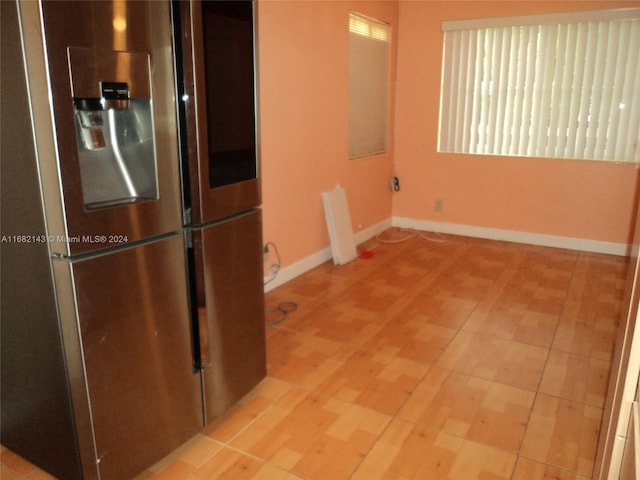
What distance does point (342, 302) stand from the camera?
3488 millimetres

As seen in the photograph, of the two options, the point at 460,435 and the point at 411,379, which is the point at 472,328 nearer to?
the point at 411,379

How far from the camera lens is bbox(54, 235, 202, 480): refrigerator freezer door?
1.58m

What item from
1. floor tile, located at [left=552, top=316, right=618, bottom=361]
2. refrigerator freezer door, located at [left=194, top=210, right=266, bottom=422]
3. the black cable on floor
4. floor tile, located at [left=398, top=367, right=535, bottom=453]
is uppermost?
refrigerator freezer door, located at [left=194, top=210, right=266, bottom=422]

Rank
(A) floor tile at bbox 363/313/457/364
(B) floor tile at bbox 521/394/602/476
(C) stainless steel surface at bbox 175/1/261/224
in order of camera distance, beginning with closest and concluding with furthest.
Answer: (C) stainless steel surface at bbox 175/1/261/224 < (B) floor tile at bbox 521/394/602/476 < (A) floor tile at bbox 363/313/457/364

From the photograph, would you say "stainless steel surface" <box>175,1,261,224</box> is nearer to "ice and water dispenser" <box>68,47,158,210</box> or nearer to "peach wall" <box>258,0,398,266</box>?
"ice and water dispenser" <box>68,47,158,210</box>

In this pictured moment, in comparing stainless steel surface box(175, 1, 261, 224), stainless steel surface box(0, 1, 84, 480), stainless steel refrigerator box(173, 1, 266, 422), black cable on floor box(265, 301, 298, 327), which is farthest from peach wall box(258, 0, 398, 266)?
stainless steel surface box(0, 1, 84, 480)

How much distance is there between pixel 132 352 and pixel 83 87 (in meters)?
0.84

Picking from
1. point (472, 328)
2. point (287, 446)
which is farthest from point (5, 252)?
point (472, 328)

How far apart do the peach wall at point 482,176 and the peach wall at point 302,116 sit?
0.64 metres

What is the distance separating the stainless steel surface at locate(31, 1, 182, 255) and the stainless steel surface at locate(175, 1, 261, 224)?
2.1 inches

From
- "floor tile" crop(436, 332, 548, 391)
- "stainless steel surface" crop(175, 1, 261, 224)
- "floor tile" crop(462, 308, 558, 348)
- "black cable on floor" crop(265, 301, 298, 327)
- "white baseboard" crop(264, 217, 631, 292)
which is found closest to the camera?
"stainless steel surface" crop(175, 1, 261, 224)

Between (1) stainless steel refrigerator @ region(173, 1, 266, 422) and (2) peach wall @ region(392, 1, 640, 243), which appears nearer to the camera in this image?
(1) stainless steel refrigerator @ region(173, 1, 266, 422)

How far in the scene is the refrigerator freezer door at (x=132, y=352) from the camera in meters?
1.58

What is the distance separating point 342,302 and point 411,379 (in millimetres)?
1017
